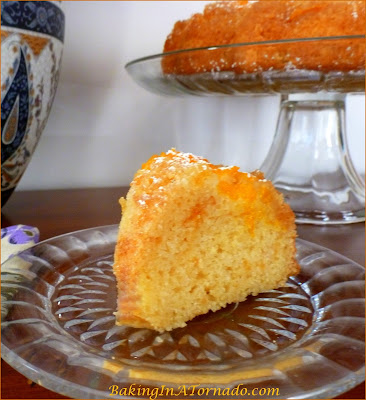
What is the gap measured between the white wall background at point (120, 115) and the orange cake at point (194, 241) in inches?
21.7

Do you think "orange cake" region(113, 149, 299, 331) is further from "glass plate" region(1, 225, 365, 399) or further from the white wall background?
the white wall background

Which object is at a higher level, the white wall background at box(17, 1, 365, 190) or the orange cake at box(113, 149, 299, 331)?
the white wall background at box(17, 1, 365, 190)

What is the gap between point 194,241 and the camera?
0.43 meters

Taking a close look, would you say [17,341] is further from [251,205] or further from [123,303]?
[251,205]

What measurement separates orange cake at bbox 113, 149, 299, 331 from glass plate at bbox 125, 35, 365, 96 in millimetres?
242

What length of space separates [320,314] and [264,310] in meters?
0.05

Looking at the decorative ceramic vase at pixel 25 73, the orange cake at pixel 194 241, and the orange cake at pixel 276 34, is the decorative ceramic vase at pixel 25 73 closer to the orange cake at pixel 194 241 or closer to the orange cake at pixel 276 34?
the orange cake at pixel 276 34

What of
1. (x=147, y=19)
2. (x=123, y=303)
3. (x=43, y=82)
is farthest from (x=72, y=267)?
(x=147, y=19)

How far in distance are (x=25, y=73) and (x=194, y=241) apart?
0.41m

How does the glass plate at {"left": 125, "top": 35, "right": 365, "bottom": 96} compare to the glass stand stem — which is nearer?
the glass plate at {"left": 125, "top": 35, "right": 365, "bottom": 96}

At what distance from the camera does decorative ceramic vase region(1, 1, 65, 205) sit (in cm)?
65

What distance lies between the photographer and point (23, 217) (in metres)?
0.75

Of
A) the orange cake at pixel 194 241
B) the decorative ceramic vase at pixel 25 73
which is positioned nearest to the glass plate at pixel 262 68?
the decorative ceramic vase at pixel 25 73

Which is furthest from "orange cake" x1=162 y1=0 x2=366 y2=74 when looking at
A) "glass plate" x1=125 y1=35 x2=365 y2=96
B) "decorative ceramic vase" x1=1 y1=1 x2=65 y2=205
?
"decorative ceramic vase" x1=1 y1=1 x2=65 y2=205
